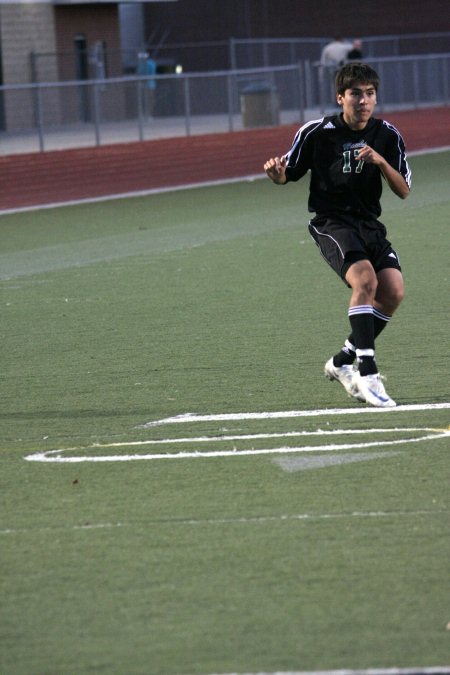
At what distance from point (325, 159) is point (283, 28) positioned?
151ft

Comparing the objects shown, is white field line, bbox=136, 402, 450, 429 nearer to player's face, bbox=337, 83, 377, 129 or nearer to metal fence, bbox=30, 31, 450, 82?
player's face, bbox=337, 83, 377, 129

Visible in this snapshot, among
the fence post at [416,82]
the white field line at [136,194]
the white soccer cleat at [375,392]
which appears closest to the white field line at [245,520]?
the white soccer cleat at [375,392]

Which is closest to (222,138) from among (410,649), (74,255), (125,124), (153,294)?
(125,124)

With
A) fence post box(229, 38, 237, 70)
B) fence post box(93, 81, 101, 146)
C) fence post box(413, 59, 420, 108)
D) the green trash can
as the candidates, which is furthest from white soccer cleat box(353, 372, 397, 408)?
fence post box(229, 38, 237, 70)

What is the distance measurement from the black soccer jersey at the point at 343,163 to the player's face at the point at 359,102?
0.10 meters

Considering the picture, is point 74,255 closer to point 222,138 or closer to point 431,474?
point 431,474

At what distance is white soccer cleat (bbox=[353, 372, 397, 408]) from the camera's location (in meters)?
7.54

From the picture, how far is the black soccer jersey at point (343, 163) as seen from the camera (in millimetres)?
7770

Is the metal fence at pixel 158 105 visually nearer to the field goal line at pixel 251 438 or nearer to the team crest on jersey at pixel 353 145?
the team crest on jersey at pixel 353 145

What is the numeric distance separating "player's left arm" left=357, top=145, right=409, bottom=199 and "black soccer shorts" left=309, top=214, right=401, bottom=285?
272 mm

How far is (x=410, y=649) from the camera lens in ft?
13.9

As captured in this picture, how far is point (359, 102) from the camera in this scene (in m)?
7.65

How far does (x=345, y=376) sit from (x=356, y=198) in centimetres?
96

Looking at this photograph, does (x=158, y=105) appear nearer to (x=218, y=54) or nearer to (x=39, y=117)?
(x=39, y=117)
